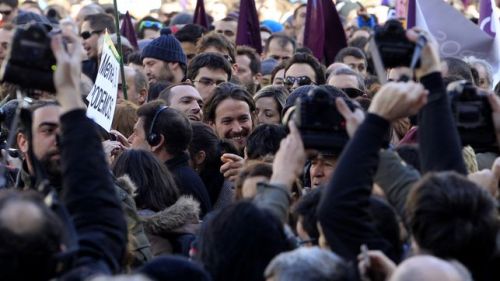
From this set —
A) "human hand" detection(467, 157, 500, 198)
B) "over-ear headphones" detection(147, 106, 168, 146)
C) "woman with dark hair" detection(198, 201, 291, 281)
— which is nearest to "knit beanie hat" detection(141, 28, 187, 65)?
"over-ear headphones" detection(147, 106, 168, 146)

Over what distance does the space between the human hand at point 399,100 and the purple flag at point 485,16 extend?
667 centimetres

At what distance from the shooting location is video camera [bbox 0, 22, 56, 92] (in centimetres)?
572

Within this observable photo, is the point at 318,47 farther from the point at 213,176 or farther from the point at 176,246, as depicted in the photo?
the point at 176,246

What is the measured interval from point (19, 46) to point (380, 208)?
151cm

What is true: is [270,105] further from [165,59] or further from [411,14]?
[165,59]

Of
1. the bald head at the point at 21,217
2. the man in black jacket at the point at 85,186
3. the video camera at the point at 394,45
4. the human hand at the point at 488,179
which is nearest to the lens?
the bald head at the point at 21,217

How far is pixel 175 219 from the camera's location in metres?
7.95

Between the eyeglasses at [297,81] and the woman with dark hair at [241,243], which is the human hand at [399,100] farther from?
the eyeglasses at [297,81]

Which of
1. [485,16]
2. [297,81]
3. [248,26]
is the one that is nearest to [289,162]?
[297,81]

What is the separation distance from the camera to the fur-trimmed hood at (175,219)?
795cm

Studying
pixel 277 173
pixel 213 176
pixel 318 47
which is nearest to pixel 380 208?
pixel 277 173

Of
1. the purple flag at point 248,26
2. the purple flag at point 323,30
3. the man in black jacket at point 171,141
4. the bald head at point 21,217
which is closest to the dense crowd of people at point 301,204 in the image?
the bald head at point 21,217

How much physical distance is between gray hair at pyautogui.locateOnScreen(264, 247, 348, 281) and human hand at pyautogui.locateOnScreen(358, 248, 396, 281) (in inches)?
5.3

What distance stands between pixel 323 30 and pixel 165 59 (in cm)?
205
